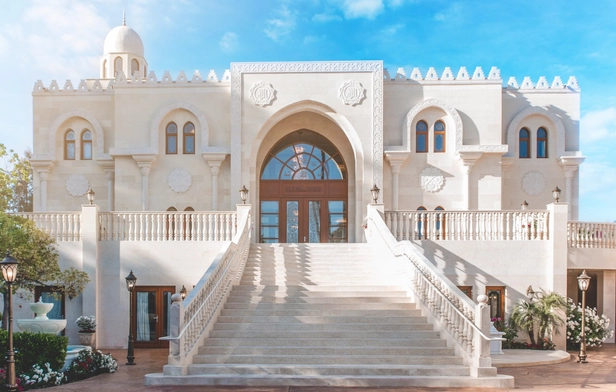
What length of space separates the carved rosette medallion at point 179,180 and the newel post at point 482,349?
12.6 m

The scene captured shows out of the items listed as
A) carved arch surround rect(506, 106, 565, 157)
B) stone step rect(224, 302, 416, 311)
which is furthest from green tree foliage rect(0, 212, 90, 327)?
carved arch surround rect(506, 106, 565, 157)

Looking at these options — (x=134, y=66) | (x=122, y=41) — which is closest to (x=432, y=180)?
(x=134, y=66)

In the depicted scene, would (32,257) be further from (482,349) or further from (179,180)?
(482,349)

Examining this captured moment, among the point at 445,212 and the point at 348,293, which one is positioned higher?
the point at 445,212

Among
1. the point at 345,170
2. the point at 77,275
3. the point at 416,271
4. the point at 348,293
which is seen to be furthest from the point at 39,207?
the point at 416,271

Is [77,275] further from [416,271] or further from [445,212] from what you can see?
[445,212]

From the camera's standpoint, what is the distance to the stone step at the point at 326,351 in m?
11.6

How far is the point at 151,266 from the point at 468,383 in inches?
379

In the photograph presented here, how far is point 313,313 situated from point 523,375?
4.57m

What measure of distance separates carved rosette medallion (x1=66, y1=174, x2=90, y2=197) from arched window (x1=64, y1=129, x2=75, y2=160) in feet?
2.55

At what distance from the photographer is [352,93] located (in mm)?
20422

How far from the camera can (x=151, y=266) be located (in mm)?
16766

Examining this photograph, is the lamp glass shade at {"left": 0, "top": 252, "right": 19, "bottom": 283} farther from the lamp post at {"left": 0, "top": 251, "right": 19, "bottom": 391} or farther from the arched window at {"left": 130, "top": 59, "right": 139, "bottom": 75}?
the arched window at {"left": 130, "top": 59, "right": 139, "bottom": 75}

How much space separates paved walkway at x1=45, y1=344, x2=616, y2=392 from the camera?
34.2 ft
